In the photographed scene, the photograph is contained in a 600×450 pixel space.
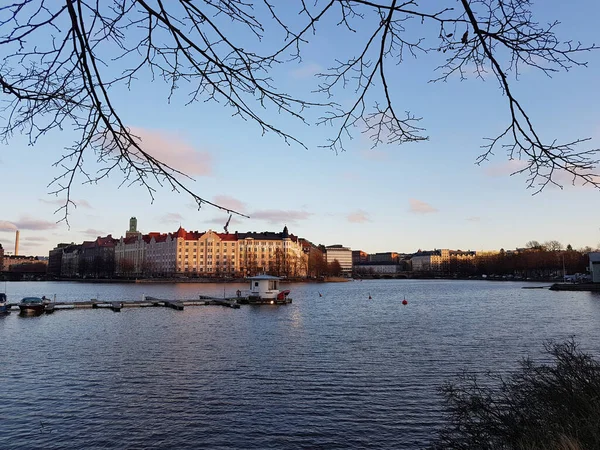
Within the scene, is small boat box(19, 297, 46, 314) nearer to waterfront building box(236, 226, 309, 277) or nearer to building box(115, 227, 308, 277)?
building box(115, 227, 308, 277)

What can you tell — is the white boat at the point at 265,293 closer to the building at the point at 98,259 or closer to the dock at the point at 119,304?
the dock at the point at 119,304

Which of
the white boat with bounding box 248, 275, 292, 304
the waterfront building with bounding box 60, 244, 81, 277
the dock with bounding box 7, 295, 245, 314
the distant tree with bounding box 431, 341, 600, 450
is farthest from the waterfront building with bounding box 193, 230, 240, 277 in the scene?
the distant tree with bounding box 431, 341, 600, 450

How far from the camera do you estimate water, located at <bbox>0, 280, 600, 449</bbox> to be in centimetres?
1239

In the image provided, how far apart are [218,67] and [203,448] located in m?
11.0

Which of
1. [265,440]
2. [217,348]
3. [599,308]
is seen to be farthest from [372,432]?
[599,308]

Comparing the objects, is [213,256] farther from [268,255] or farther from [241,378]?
[241,378]

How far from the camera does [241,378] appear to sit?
58.1ft

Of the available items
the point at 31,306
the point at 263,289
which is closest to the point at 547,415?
the point at 31,306

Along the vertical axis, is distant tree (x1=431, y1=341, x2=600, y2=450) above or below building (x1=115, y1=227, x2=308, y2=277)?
below

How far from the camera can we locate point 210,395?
615 inches

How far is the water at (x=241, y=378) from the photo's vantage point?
12.4 meters

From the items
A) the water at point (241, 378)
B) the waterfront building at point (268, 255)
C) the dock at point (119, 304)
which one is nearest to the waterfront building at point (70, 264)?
the waterfront building at point (268, 255)

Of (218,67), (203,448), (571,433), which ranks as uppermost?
(218,67)

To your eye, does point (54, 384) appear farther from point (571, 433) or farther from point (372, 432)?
point (571, 433)
